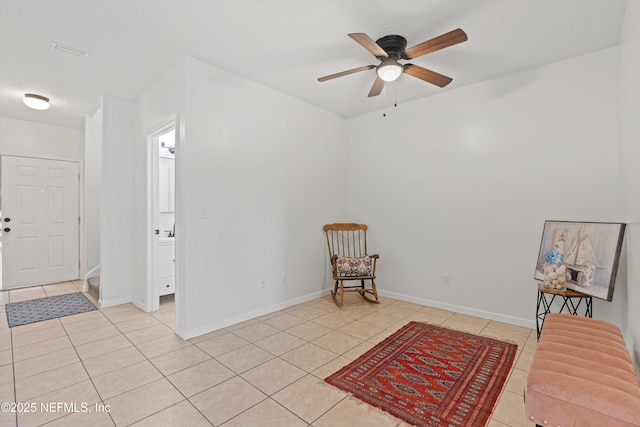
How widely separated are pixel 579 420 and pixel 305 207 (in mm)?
3193

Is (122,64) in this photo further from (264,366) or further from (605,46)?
(605,46)

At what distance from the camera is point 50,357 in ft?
8.04

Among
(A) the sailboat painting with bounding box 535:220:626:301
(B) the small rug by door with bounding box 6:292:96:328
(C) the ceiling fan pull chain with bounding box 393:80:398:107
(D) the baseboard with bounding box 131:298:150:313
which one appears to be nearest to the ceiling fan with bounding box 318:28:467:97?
(C) the ceiling fan pull chain with bounding box 393:80:398:107

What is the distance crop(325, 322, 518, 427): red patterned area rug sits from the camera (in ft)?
5.92

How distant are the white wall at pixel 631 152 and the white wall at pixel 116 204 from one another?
4.61 m

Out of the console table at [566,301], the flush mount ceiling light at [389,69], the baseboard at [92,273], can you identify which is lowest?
the baseboard at [92,273]

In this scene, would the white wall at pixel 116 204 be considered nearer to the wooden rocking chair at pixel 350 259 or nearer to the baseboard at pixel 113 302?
the baseboard at pixel 113 302

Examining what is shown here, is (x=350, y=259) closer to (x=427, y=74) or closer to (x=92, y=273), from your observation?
(x=427, y=74)

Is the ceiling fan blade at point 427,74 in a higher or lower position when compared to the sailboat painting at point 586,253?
higher

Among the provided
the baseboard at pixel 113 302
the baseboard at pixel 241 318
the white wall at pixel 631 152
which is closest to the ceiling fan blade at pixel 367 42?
the white wall at pixel 631 152

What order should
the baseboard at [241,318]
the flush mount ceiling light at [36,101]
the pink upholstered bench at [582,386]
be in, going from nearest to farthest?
the pink upholstered bench at [582,386] < the baseboard at [241,318] < the flush mount ceiling light at [36,101]

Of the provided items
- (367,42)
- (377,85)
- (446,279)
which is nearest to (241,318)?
(446,279)

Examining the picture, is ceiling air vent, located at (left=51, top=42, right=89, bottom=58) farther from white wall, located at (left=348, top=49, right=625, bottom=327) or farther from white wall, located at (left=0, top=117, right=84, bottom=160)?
white wall, located at (left=348, top=49, right=625, bottom=327)

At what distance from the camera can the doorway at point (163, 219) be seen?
3.52 meters
